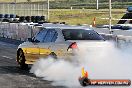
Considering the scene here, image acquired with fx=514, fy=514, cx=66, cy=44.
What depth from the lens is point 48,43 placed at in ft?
55.7

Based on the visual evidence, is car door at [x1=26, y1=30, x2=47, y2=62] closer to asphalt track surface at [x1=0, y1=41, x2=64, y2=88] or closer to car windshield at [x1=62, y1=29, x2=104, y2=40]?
asphalt track surface at [x1=0, y1=41, x2=64, y2=88]

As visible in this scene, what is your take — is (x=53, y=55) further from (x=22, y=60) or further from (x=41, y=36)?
(x=22, y=60)

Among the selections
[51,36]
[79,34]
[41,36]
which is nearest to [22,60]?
[41,36]

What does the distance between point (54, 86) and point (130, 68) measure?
274 centimetres

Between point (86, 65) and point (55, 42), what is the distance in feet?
4.51

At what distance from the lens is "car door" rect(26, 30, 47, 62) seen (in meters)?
17.5

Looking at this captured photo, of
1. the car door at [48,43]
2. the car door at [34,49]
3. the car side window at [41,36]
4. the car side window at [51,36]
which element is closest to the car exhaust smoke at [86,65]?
the car door at [48,43]

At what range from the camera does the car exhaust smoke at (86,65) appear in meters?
15.1

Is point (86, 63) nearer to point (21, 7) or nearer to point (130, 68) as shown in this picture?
point (130, 68)

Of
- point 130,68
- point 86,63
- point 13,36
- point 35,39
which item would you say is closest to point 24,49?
point 35,39

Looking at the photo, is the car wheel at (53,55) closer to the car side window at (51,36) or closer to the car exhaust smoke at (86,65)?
the car exhaust smoke at (86,65)

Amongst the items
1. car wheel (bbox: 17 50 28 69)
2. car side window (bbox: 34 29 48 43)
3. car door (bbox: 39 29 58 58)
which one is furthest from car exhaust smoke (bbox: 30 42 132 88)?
car wheel (bbox: 17 50 28 69)

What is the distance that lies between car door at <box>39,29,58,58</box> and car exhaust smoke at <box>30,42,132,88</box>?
0.72 feet

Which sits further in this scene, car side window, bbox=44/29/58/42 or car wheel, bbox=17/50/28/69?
car wheel, bbox=17/50/28/69
